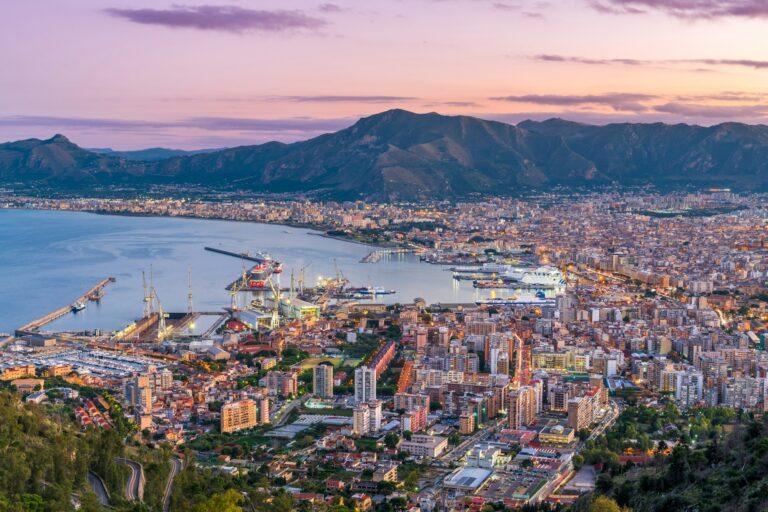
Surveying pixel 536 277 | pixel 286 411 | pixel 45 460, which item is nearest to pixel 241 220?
pixel 536 277

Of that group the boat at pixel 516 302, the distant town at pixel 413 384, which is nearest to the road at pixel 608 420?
the distant town at pixel 413 384

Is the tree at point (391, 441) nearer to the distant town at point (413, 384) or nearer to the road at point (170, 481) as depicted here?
the distant town at point (413, 384)

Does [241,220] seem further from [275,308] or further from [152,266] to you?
[275,308]

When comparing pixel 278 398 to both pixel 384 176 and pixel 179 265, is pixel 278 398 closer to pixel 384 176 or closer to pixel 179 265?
pixel 179 265

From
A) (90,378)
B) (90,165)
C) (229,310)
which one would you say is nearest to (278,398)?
(90,378)

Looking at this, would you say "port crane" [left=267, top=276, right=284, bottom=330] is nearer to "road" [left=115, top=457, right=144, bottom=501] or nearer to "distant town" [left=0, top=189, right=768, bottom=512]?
"distant town" [left=0, top=189, right=768, bottom=512]

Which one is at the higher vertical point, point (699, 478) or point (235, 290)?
point (699, 478)
